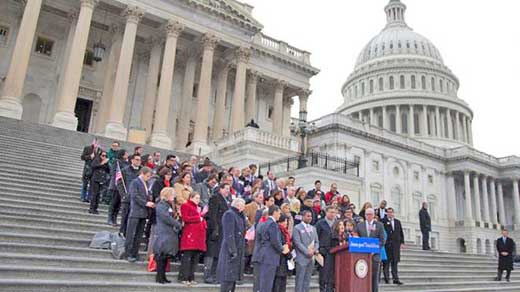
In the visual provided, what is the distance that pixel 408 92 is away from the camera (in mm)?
74125

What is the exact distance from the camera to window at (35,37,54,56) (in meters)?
28.3

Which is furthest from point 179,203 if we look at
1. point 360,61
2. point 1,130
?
point 360,61

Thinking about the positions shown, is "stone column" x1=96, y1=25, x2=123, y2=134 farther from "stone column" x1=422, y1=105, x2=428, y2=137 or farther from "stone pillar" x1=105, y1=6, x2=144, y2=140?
"stone column" x1=422, y1=105, x2=428, y2=137

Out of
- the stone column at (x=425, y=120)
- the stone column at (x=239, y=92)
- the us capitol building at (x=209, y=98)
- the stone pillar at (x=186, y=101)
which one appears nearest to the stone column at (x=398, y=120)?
the stone column at (x=425, y=120)

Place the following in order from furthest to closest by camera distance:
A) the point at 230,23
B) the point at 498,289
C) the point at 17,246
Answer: the point at 230,23
the point at 498,289
the point at 17,246

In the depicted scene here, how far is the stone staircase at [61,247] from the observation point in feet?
22.2

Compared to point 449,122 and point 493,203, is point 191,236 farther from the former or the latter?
point 449,122

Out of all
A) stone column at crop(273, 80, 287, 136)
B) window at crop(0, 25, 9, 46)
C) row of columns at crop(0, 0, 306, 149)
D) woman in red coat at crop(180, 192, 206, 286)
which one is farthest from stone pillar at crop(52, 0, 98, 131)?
woman in red coat at crop(180, 192, 206, 286)

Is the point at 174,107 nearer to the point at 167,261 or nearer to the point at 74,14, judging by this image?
A: the point at 74,14

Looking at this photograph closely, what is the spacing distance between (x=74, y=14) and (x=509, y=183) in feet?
210

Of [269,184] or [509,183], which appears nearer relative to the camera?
[269,184]

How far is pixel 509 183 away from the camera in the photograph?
63562mm

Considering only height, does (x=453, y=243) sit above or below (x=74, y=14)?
below

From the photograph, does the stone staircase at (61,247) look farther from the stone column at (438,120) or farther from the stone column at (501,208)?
the stone column at (438,120)
